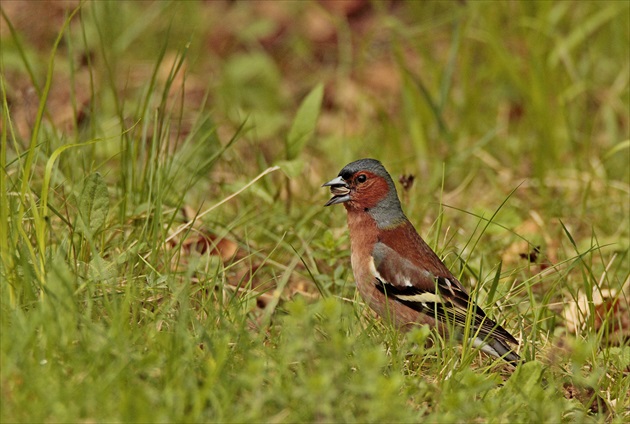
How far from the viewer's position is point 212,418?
304cm

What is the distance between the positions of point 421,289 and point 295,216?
1250 mm

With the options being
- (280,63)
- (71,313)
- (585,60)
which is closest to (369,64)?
(280,63)

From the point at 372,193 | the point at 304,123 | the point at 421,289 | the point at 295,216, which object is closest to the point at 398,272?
the point at 421,289

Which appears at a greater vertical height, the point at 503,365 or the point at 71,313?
the point at 71,313

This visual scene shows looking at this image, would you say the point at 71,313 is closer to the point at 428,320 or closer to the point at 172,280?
the point at 172,280

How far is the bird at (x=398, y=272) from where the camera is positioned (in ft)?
12.9

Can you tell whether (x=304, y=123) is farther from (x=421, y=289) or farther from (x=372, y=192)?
(x=421, y=289)

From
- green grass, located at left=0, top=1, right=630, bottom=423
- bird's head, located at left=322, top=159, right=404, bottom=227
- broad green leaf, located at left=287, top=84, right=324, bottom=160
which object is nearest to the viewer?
green grass, located at left=0, top=1, right=630, bottom=423

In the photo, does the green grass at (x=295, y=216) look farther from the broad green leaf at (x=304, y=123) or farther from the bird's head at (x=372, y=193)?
the bird's head at (x=372, y=193)

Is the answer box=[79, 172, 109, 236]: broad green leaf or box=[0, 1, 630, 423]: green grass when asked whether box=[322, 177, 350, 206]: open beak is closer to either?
box=[0, 1, 630, 423]: green grass

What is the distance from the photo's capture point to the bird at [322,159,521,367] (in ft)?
12.9

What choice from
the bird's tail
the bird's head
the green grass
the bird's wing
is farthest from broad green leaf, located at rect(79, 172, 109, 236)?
the bird's tail

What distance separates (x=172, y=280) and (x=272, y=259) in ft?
3.74

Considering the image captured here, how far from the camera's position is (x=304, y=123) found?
536 cm
